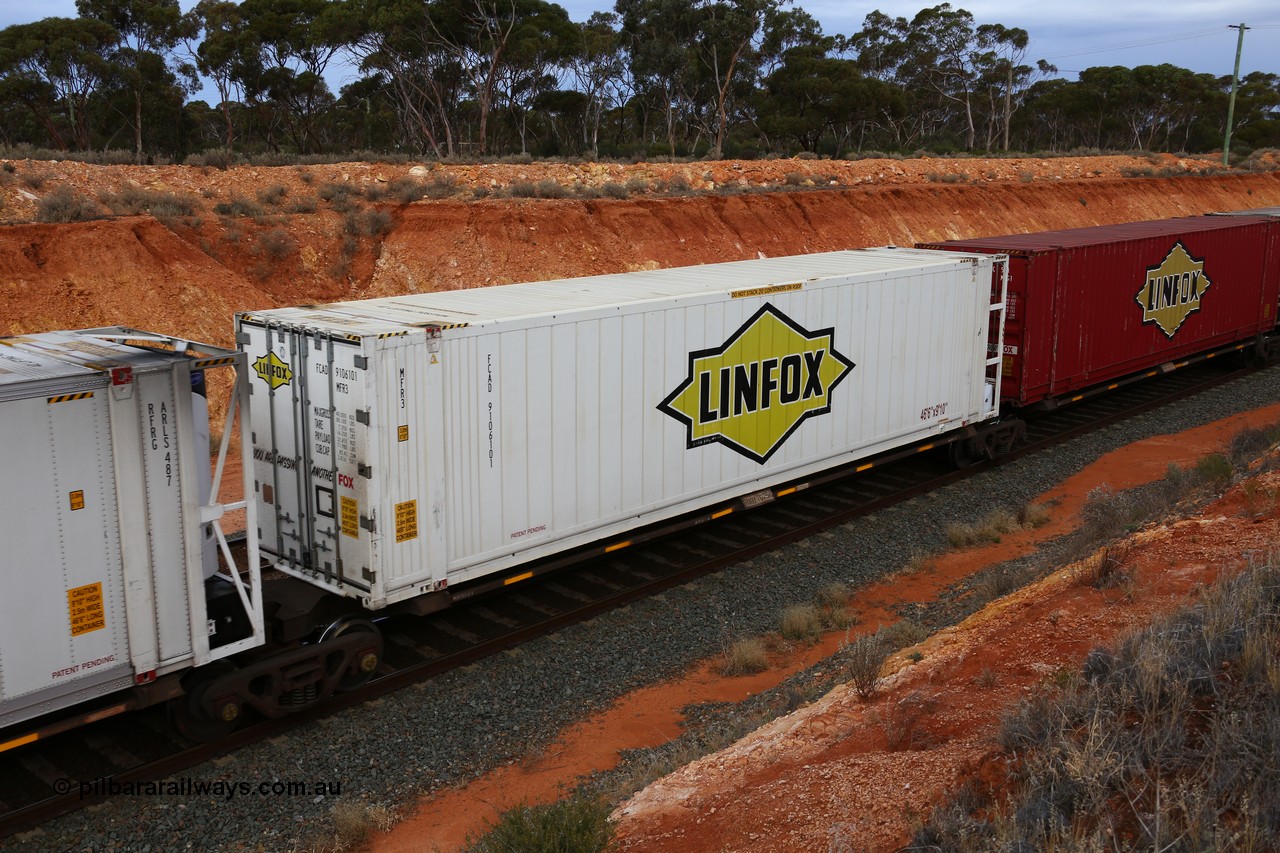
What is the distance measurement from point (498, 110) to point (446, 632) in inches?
1930

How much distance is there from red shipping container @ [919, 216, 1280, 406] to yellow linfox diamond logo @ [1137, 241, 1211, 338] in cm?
2

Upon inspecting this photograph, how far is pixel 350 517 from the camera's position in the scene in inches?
377

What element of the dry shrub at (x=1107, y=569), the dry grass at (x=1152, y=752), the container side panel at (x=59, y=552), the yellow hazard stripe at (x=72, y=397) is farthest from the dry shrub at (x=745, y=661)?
the yellow hazard stripe at (x=72, y=397)

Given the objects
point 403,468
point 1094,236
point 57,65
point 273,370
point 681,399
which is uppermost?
point 57,65

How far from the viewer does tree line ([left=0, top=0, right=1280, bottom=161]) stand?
4609cm

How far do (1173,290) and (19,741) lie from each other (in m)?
22.0

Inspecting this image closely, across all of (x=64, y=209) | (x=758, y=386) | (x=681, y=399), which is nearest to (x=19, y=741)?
(x=681, y=399)

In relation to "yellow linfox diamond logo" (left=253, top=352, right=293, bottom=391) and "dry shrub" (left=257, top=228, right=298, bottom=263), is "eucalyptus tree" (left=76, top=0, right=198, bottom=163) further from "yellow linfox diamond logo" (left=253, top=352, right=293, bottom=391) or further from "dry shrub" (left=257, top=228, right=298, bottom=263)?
"yellow linfox diamond logo" (left=253, top=352, right=293, bottom=391)

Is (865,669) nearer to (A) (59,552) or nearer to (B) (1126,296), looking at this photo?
(A) (59,552)

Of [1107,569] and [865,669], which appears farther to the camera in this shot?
[1107,569]

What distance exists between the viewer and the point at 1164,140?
3438 inches

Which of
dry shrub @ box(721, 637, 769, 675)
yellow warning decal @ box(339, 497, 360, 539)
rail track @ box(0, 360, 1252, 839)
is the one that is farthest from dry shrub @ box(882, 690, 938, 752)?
yellow warning decal @ box(339, 497, 360, 539)

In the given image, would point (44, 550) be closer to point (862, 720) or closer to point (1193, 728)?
point (862, 720)

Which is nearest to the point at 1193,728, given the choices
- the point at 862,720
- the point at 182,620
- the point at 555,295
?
the point at 862,720
